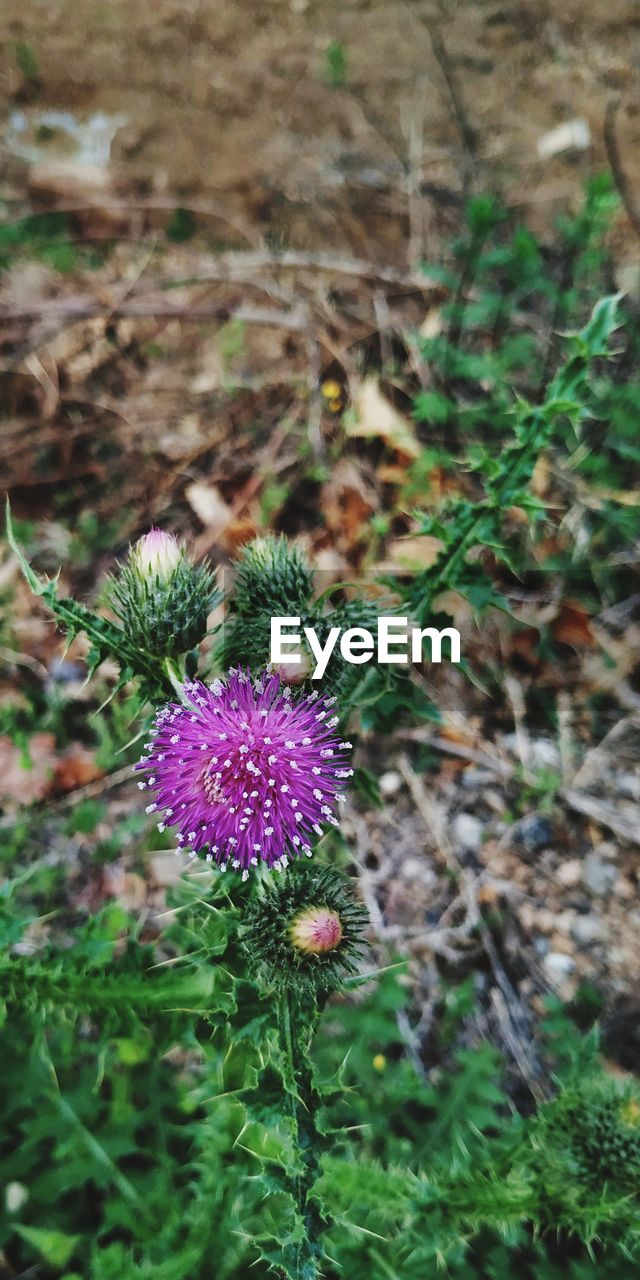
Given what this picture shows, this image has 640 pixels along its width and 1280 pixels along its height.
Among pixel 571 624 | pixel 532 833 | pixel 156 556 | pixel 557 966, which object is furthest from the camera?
pixel 571 624

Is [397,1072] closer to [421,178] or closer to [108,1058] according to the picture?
[108,1058]

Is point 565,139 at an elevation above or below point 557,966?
above

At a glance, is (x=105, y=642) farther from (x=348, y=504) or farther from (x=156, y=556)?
(x=348, y=504)

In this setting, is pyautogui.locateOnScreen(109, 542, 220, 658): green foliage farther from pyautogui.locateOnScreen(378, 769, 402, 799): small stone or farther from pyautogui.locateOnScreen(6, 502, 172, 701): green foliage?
pyautogui.locateOnScreen(378, 769, 402, 799): small stone
